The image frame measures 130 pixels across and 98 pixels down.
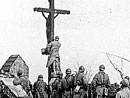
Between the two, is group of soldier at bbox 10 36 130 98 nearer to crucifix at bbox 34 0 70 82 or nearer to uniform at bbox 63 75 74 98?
uniform at bbox 63 75 74 98

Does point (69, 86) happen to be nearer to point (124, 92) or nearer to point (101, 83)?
point (101, 83)

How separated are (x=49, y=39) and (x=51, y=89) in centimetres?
407

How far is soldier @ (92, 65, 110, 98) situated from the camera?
51.1 feet

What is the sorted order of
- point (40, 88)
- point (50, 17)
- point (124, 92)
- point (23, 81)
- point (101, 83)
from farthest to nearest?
point (50, 17) < point (40, 88) < point (23, 81) < point (101, 83) < point (124, 92)

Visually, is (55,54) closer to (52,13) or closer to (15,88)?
(52,13)

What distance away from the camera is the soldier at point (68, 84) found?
51.6 ft

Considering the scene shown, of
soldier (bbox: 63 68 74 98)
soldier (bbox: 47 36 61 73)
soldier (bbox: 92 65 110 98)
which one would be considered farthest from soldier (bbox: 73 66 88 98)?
soldier (bbox: 47 36 61 73)

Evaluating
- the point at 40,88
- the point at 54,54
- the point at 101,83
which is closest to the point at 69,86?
the point at 101,83

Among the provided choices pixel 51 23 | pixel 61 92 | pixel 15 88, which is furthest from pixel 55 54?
pixel 15 88

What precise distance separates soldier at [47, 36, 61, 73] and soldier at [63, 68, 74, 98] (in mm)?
3568

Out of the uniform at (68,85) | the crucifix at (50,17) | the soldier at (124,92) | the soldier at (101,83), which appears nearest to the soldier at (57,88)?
the uniform at (68,85)

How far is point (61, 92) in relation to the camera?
16.5 metres

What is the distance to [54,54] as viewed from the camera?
1959 centimetres

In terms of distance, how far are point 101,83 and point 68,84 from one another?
1.11m
